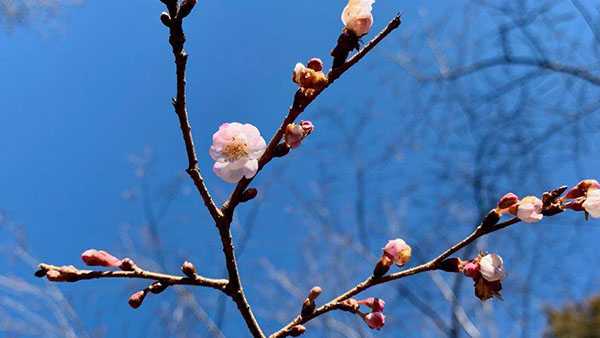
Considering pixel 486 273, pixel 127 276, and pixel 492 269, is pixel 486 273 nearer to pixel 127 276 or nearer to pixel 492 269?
pixel 492 269

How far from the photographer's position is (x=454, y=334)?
14.9 feet

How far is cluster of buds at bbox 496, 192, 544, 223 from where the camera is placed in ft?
3.45

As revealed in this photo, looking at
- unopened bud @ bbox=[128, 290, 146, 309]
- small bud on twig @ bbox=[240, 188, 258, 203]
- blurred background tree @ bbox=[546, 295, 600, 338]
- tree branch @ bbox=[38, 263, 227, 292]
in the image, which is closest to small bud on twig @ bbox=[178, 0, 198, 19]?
small bud on twig @ bbox=[240, 188, 258, 203]

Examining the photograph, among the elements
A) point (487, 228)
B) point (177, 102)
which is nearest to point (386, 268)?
point (487, 228)

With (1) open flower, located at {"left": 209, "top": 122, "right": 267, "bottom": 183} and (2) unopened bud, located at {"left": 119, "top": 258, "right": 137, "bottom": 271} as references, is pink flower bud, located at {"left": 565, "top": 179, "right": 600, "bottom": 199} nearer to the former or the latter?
(1) open flower, located at {"left": 209, "top": 122, "right": 267, "bottom": 183}

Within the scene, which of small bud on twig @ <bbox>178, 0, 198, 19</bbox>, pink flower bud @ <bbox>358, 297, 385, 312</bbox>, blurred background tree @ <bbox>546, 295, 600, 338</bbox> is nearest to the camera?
small bud on twig @ <bbox>178, 0, 198, 19</bbox>

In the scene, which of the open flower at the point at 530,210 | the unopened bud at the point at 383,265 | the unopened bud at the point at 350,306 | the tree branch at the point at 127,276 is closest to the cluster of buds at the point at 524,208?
the open flower at the point at 530,210

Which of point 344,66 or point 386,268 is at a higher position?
point 344,66

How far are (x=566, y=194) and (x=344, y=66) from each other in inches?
21.8

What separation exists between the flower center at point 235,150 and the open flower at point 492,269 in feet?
1.67

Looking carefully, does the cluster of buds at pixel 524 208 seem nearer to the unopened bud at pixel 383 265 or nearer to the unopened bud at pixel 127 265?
the unopened bud at pixel 383 265

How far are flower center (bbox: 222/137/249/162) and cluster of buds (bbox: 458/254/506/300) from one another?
480mm

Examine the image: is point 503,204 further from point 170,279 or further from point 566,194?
point 170,279

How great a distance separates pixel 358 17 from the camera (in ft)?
3.42
